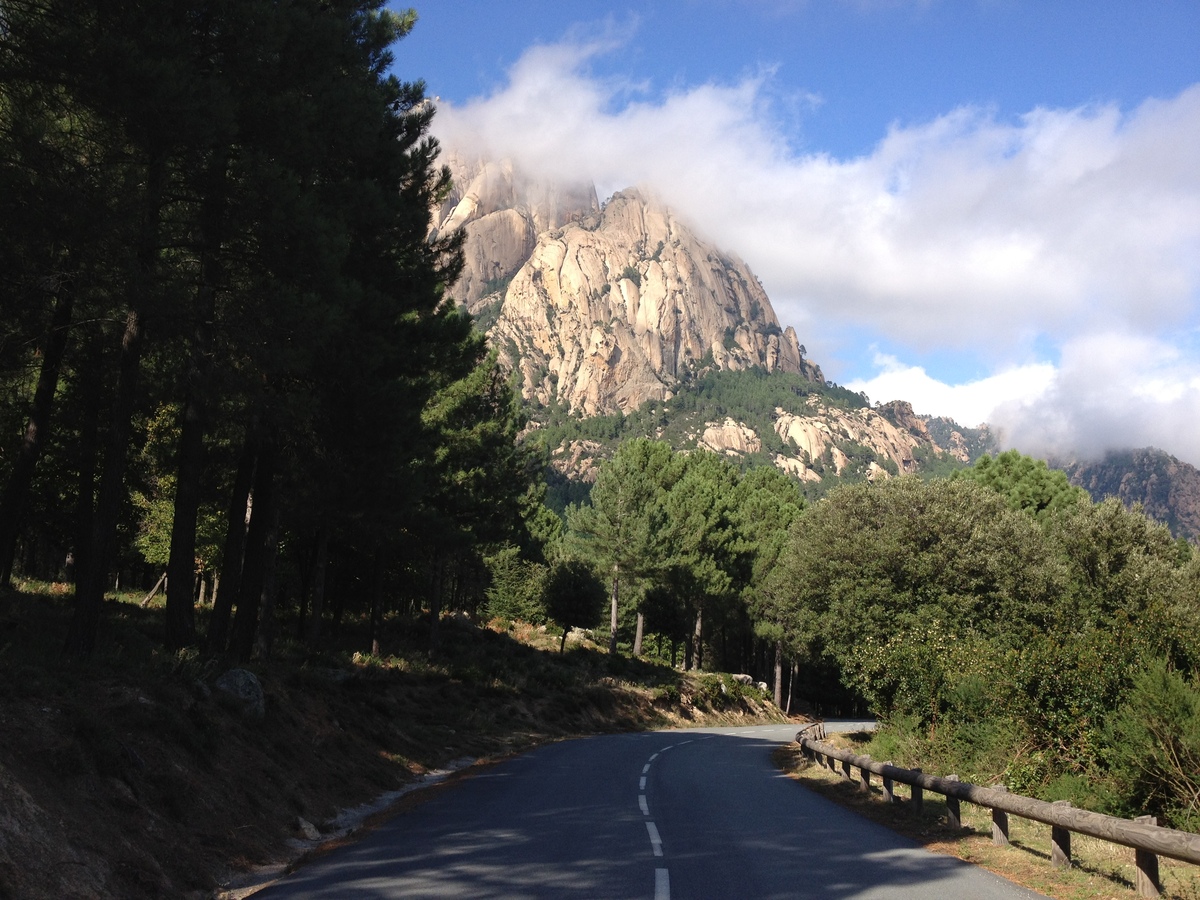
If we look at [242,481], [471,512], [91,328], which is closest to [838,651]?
[471,512]

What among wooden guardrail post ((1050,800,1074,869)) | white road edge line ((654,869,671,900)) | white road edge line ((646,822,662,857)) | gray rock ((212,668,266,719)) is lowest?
white road edge line ((646,822,662,857))

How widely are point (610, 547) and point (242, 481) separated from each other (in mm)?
40334

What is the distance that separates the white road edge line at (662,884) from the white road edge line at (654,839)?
40.7 inches

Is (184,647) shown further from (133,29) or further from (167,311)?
(133,29)

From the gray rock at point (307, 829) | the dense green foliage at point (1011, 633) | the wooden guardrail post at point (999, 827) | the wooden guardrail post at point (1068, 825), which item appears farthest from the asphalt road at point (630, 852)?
the dense green foliage at point (1011, 633)

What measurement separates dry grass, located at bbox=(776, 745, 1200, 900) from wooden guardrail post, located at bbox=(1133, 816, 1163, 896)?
10 centimetres

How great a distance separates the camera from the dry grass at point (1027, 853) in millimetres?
8875

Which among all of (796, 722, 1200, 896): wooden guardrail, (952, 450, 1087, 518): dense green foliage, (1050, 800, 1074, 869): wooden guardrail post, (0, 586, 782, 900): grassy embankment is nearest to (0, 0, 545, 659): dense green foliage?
(0, 586, 782, 900): grassy embankment

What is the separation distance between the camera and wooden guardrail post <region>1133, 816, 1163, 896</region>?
8320 mm

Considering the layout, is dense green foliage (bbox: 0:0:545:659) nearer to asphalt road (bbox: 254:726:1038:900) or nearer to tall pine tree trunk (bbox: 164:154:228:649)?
tall pine tree trunk (bbox: 164:154:228:649)

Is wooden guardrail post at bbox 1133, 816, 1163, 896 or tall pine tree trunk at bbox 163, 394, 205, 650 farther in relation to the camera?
tall pine tree trunk at bbox 163, 394, 205, 650

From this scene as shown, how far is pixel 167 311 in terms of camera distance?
12344mm

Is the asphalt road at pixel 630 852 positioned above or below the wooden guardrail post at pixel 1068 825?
below

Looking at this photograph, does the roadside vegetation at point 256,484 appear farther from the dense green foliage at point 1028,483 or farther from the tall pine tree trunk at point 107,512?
the dense green foliage at point 1028,483
